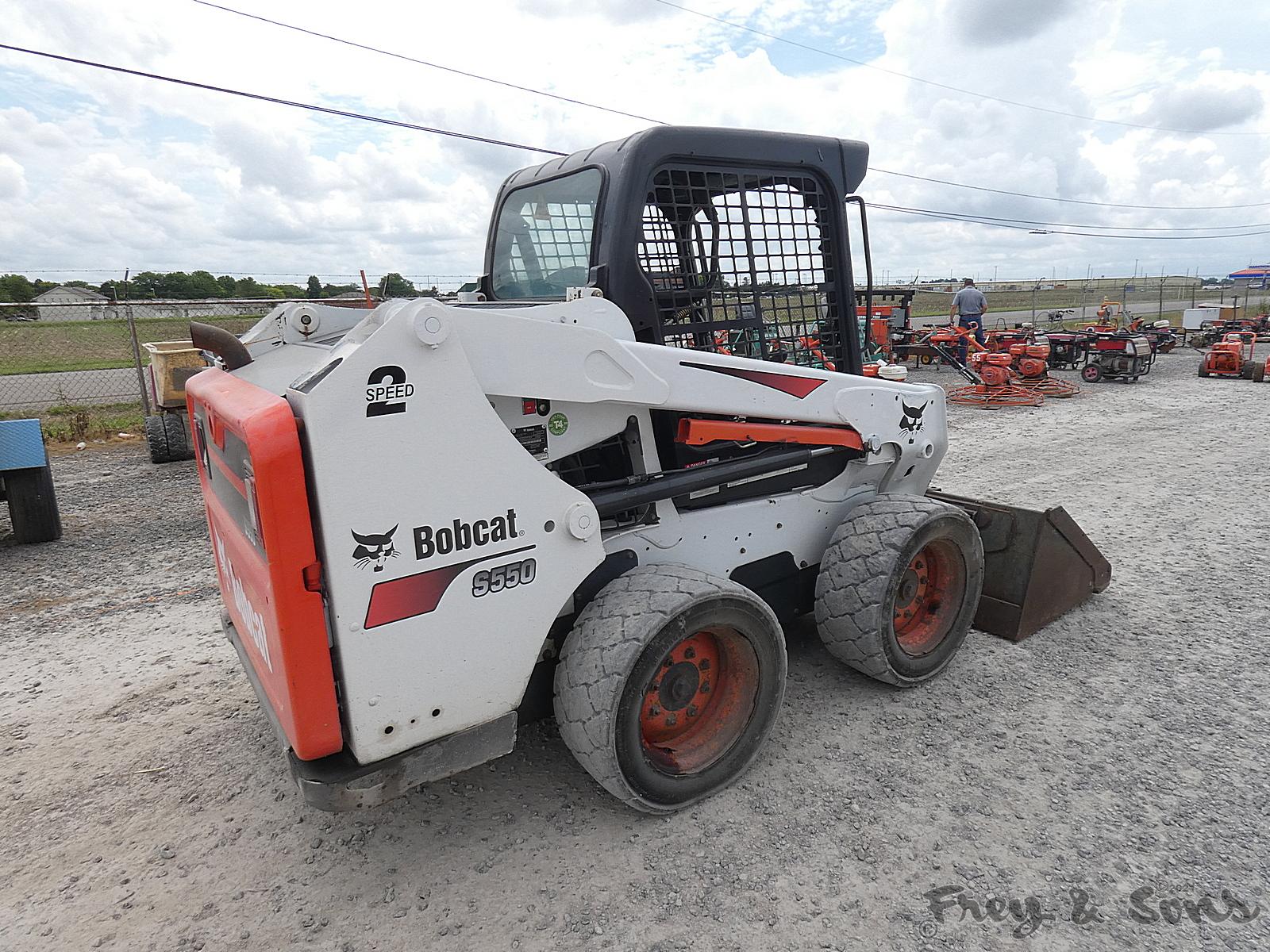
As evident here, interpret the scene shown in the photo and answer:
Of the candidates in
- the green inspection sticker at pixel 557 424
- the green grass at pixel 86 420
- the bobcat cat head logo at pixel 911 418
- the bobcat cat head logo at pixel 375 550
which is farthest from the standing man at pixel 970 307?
the bobcat cat head logo at pixel 375 550

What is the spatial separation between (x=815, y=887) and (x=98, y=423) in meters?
12.1

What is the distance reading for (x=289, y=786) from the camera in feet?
10.2

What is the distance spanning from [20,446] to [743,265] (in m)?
5.97

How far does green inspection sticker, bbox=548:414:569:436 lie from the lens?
2.73 metres

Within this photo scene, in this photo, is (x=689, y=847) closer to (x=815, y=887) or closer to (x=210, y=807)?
(x=815, y=887)

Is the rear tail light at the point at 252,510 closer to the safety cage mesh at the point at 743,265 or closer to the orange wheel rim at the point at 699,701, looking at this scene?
the orange wheel rim at the point at 699,701

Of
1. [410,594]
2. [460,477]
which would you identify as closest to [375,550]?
[410,594]

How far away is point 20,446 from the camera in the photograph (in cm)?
616

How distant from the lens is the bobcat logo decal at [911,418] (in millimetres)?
3796

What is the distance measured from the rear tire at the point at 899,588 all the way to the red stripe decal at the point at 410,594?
1769mm

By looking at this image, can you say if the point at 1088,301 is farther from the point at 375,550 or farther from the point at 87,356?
the point at 375,550

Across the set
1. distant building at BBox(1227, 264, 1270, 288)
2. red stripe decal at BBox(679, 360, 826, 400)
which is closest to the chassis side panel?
red stripe decal at BBox(679, 360, 826, 400)

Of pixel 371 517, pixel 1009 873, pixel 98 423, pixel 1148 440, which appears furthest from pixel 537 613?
pixel 98 423

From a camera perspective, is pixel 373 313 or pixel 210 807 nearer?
pixel 373 313
